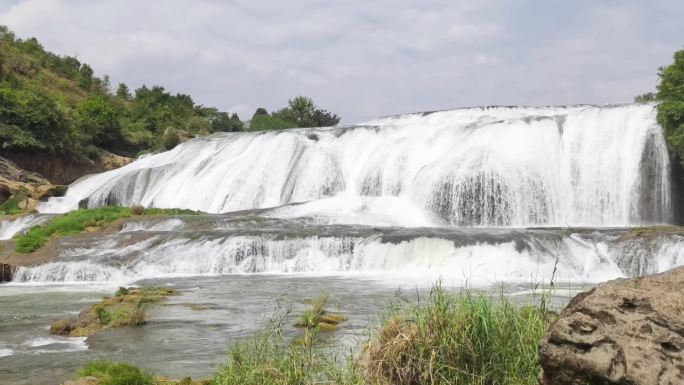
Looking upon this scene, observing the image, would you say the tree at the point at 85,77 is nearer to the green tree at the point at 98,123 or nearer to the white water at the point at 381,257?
the green tree at the point at 98,123

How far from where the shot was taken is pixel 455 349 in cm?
531

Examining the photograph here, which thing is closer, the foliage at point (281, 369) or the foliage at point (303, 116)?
the foliage at point (281, 369)

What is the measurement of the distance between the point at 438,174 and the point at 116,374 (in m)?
24.5

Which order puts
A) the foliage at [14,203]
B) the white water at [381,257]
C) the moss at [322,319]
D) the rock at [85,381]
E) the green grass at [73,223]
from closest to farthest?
the rock at [85,381], the moss at [322,319], the white water at [381,257], the green grass at [73,223], the foliage at [14,203]

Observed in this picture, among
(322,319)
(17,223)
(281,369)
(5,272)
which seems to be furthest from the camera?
(17,223)

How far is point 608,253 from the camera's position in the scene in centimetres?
1822

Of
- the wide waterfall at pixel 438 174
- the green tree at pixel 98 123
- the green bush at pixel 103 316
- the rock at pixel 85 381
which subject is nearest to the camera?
the rock at pixel 85 381

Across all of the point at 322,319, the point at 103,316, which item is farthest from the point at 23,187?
the point at 322,319

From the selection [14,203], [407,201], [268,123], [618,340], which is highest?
[268,123]

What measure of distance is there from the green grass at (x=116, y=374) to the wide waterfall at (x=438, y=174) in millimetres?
19880

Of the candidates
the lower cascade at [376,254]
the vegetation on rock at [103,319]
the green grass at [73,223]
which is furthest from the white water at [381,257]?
the vegetation on rock at [103,319]

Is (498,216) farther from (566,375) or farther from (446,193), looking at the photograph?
(566,375)

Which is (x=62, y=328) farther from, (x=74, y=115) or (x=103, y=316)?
(x=74, y=115)

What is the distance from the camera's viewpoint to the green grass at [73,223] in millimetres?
21625
